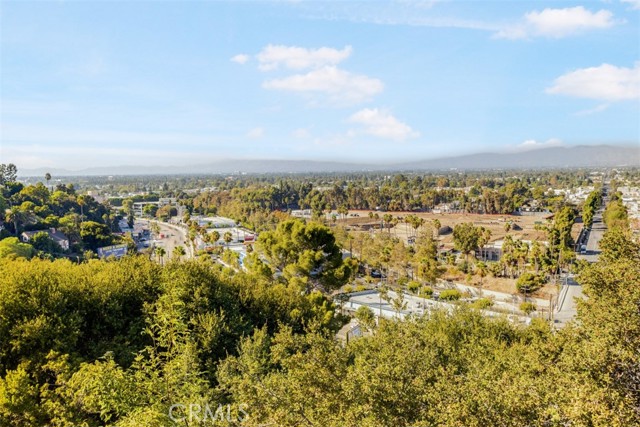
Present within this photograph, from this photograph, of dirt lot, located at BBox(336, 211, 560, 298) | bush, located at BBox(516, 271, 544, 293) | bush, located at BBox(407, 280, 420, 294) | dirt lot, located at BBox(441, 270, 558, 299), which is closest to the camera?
bush, located at BBox(516, 271, 544, 293)

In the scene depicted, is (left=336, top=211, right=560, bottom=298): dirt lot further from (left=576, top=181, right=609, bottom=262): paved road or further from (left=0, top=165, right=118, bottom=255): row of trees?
(left=0, top=165, right=118, bottom=255): row of trees

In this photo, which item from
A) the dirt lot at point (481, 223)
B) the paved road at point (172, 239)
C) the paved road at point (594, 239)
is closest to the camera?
the paved road at point (594, 239)

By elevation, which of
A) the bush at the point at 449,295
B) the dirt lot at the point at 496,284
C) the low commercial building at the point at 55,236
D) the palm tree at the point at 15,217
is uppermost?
the palm tree at the point at 15,217

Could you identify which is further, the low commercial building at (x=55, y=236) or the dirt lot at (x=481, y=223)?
the dirt lot at (x=481, y=223)

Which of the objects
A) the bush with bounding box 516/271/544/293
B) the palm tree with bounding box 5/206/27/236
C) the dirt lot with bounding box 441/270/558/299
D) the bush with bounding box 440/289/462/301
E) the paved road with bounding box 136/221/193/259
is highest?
the palm tree with bounding box 5/206/27/236

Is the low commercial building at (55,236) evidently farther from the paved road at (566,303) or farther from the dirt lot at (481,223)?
the paved road at (566,303)

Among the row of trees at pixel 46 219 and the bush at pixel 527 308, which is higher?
the row of trees at pixel 46 219

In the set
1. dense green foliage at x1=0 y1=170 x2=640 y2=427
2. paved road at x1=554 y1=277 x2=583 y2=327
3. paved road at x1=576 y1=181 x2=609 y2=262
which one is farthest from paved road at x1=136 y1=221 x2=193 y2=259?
paved road at x1=576 y1=181 x2=609 y2=262

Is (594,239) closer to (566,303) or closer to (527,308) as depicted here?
(566,303)

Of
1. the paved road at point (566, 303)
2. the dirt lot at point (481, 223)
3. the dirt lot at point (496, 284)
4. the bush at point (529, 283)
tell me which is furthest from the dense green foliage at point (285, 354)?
the dirt lot at point (481, 223)

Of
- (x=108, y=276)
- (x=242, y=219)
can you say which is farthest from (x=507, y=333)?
(x=242, y=219)

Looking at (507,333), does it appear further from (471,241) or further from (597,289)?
(471,241)
